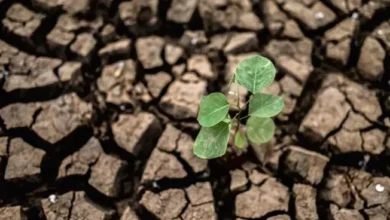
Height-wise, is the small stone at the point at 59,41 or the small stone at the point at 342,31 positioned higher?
the small stone at the point at 59,41

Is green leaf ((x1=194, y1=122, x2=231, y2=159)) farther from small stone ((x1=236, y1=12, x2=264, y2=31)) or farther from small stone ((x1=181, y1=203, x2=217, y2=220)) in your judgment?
small stone ((x1=236, y1=12, x2=264, y2=31))

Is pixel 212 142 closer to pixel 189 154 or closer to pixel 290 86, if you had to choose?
pixel 189 154

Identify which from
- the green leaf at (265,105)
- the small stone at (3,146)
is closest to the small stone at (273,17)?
the green leaf at (265,105)

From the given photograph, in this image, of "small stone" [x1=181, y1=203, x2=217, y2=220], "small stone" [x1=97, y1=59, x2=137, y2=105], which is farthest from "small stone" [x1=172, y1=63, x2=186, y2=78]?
"small stone" [x1=181, y1=203, x2=217, y2=220]

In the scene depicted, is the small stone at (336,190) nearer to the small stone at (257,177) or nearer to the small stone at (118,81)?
the small stone at (257,177)

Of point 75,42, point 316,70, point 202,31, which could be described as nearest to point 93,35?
point 75,42

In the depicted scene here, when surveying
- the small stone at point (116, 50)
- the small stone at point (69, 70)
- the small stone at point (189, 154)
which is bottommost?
the small stone at point (189, 154)
